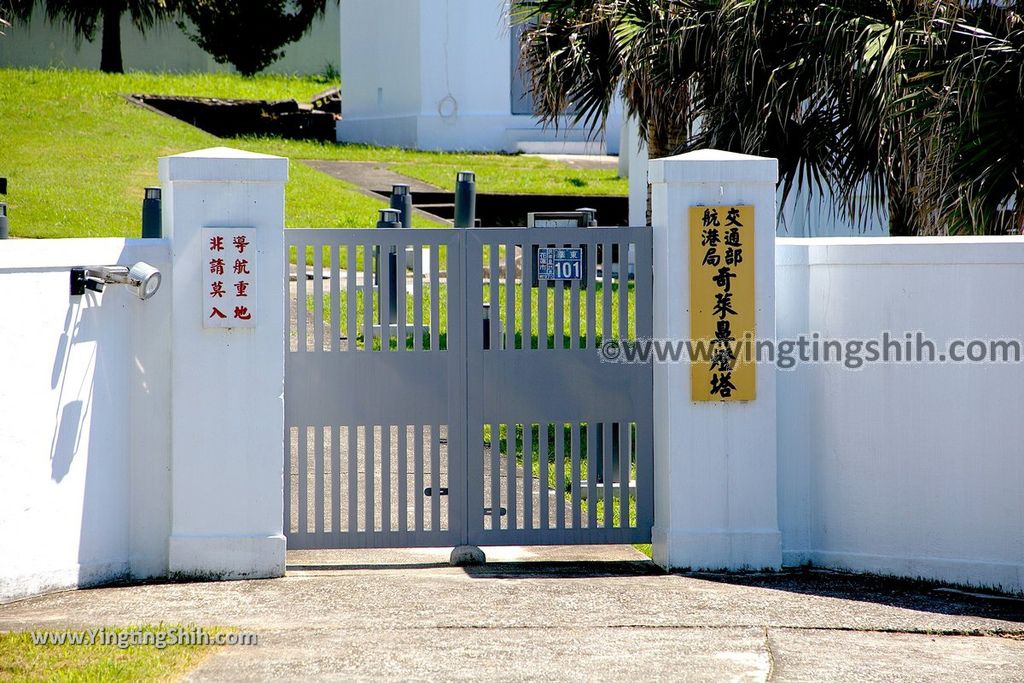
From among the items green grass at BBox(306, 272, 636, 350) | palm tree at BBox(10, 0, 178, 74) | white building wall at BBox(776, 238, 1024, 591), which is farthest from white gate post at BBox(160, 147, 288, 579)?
palm tree at BBox(10, 0, 178, 74)

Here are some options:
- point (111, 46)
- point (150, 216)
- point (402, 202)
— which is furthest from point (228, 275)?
point (111, 46)

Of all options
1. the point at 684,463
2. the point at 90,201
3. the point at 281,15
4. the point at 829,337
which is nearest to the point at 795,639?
the point at 684,463

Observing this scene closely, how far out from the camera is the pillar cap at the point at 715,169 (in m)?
6.22

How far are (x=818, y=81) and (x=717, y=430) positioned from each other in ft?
13.5

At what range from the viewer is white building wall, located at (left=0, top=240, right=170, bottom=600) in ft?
18.1

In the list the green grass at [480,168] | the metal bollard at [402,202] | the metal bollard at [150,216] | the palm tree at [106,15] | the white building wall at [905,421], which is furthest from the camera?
the palm tree at [106,15]

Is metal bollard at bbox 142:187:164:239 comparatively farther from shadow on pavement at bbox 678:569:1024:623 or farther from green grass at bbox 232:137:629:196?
green grass at bbox 232:137:629:196

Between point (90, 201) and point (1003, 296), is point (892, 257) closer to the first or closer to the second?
point (1003, 296)

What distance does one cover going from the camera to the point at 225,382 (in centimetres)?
603

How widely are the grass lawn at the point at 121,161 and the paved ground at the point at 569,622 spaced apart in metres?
10.2

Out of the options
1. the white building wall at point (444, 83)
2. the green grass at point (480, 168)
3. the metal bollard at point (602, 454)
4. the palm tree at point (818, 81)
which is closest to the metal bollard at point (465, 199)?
the palm tree at point (818, 81)

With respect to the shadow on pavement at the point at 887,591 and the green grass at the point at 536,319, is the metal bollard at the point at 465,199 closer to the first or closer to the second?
the green grass at the point at 536,319

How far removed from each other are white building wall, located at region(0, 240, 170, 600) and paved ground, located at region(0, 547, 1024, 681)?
0.21 metres

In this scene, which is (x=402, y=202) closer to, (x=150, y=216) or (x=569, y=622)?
(x=150, y=216)
